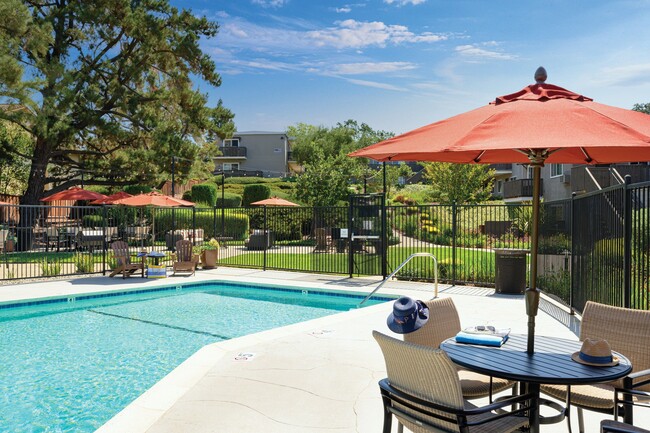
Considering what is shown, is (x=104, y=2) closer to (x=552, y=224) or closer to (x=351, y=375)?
(x=552, y=224)

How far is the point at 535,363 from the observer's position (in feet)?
10.6

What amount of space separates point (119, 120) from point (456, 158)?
74.1 ft

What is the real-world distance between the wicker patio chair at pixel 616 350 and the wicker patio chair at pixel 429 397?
0.64 metres

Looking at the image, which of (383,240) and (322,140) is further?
(322,140)

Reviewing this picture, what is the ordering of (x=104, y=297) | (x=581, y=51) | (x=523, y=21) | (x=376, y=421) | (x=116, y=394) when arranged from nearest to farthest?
1. (x=376, y=421)
2. (x=116, y=394)
3. (x=104, y=297)
4. (x=581, y=51)
5. (x=523, y=21)

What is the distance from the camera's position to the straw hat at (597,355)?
124 inches

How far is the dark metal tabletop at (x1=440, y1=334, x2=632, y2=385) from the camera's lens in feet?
9.64

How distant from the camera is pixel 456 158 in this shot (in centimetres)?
462

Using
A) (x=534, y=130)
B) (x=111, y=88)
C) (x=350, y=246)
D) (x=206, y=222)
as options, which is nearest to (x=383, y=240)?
(x=350, y=246)

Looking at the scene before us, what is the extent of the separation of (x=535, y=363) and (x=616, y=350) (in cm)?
117

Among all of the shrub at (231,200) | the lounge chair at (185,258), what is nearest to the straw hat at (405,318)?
the lounge chair at (185,258)

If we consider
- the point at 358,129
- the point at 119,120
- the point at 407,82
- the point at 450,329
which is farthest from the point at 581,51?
the point at 358,129

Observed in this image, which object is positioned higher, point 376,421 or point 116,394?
point 376,421

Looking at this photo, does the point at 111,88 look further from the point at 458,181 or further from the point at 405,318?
the point at 405,318
